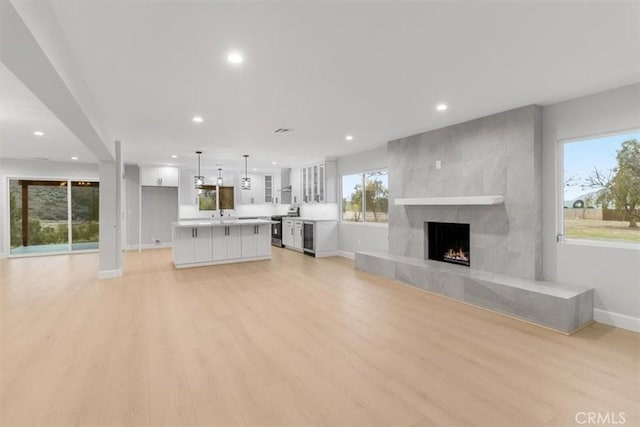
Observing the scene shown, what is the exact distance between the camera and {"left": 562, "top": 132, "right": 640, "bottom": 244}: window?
3.31 metres

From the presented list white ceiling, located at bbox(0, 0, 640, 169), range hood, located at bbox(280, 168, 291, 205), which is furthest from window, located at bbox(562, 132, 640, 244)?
range hood, located at bbox(280, 168, 291, 205)

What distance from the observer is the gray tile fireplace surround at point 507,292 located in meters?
3.16

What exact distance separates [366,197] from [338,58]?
16.1 feet

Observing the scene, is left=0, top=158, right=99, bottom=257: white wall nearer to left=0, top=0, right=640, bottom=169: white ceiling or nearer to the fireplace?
left=0, top=0, right=640, bottom=169: white ceiling

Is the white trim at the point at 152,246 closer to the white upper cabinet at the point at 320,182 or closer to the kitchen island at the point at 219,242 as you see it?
the kitchen island at the point at 219,242

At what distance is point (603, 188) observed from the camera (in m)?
3.54

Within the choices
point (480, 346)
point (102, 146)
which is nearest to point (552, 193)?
point (480, 346)

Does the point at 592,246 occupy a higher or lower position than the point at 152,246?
higher

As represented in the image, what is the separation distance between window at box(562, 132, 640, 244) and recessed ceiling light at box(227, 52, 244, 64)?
409cm

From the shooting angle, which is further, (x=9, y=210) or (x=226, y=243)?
(x=9, y=210)

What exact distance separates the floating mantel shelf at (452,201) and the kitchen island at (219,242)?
139 inches

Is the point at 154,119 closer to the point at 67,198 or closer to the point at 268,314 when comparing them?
the point at 268,314

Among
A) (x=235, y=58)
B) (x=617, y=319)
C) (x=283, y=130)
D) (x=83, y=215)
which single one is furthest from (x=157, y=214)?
(x=617, y=319)

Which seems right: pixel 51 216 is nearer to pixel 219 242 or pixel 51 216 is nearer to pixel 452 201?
pixel 219 242
